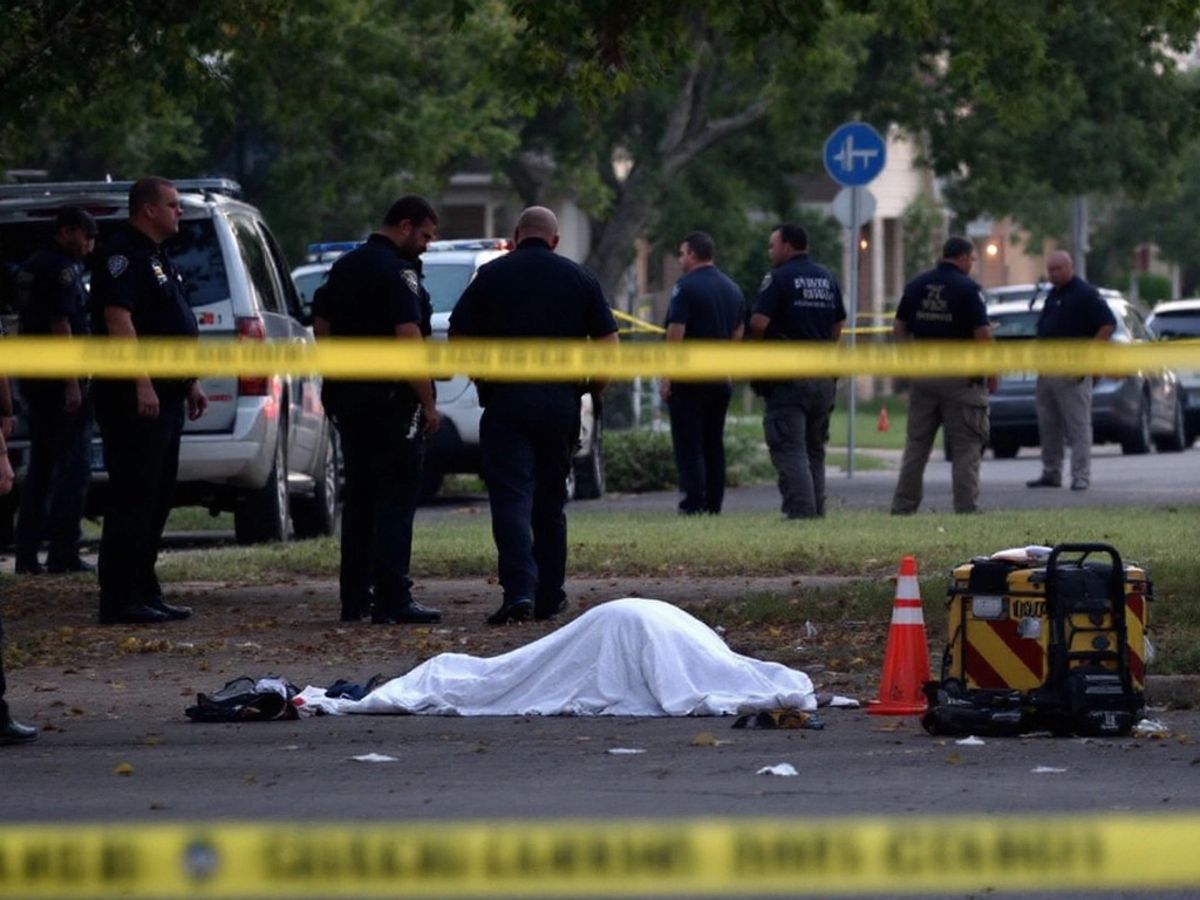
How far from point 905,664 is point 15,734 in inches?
→ 112

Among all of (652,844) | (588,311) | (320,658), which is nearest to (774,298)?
(588,311)

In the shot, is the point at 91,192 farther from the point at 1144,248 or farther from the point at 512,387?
the point at 1144,248

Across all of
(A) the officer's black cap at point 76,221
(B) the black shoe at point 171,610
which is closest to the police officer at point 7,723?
(B) the black shoe at point 171,610

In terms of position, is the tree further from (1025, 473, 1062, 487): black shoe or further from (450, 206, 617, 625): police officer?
(450, 206, 617, 625): police officer

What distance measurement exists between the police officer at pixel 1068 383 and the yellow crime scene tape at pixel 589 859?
1753cm

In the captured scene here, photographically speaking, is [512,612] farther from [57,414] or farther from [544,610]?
[57,414]

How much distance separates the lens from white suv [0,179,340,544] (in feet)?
49.6

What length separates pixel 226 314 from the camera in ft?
49.6

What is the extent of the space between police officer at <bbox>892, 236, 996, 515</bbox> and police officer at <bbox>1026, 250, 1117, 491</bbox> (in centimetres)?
307

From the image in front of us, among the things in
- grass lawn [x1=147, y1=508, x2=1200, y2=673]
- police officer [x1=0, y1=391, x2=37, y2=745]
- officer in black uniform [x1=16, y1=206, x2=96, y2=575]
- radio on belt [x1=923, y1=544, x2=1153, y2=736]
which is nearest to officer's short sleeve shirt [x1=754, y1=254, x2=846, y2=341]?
grass lawn [x1=147, y1=508, x2=1200, y2=673]

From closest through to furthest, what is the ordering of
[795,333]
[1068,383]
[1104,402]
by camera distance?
[795,333], [1068,383], [1104,402]

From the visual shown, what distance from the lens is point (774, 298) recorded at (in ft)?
57.9

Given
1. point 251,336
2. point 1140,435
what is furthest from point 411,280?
point 1140,435

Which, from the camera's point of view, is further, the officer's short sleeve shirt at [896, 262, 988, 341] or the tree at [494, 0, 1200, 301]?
the tree at [494, 0, 1200, 301]
